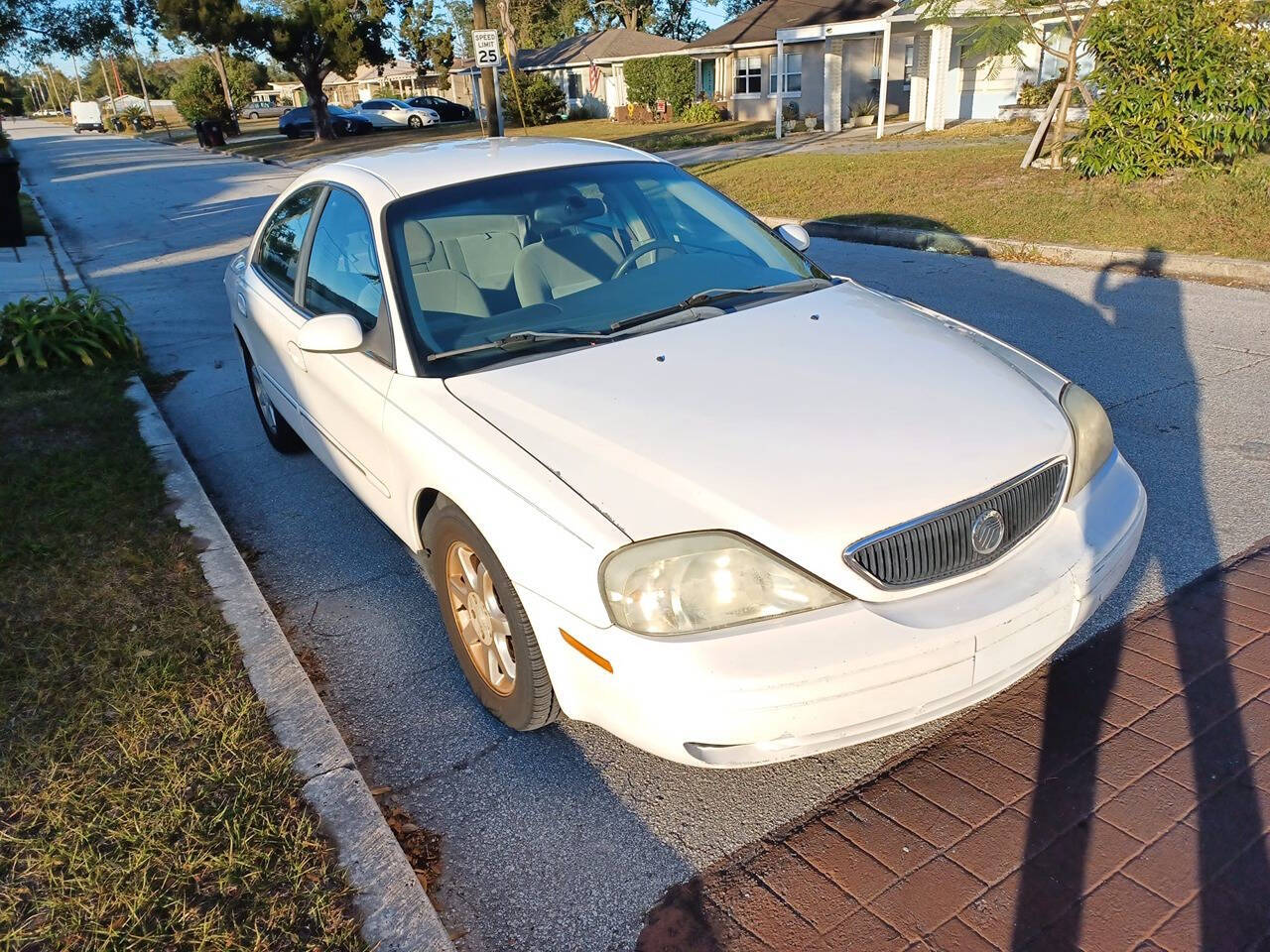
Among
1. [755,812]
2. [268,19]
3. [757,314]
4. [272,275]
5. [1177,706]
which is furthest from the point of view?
[268,19]

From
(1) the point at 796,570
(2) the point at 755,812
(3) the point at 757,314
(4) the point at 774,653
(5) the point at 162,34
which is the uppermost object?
(5) the point at 162,34

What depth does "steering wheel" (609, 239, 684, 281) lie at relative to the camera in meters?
3.51

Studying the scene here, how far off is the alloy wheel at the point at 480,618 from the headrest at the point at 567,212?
4.58 ft

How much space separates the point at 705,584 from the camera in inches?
87.2

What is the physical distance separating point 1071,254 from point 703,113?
2461cm

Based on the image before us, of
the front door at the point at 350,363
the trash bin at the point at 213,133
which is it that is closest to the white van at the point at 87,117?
the trash bin at the point at 213,133

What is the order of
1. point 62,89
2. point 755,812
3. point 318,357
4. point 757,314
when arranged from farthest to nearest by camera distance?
1. point 62,89
2. point 318,357
3. point 757,314
4. point 755,812

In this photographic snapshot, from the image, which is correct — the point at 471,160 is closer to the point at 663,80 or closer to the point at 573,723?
the point at 573,723

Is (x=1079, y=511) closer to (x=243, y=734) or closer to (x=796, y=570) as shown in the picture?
(x=796, y=570)

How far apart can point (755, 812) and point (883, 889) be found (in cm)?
41

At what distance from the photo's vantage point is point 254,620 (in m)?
3.42

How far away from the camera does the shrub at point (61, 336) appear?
274 inches

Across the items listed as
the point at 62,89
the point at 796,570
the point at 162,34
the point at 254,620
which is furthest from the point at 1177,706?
the point at 62,89

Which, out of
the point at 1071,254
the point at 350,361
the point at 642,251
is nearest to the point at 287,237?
the point at 350,361
